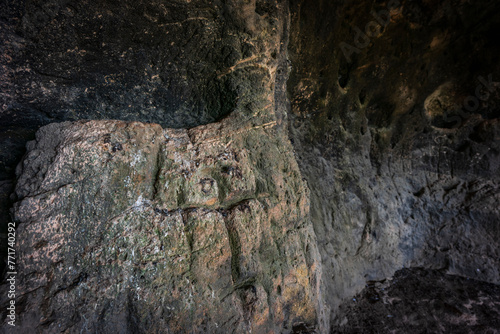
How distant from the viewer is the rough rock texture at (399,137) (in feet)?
8.35

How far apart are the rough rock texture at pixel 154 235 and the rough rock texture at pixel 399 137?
3.30ft

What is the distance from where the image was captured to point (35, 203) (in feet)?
4.24

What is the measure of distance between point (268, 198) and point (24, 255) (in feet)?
4.54

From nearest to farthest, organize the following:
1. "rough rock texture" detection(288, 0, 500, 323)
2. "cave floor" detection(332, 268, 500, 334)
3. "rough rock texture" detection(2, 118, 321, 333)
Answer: "rough rock texture" detection(2, 118, 321, 333), "cave floor" detection(332, 268, 500, 334), "rough rock texture" detection(288, 0, 500, 323)

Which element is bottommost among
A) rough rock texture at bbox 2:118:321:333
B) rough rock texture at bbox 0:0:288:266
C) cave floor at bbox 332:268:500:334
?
cave floor at bbox 332:268:500:334

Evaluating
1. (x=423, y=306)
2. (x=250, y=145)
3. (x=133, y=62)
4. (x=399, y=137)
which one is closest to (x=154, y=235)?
(x=250, y=145)

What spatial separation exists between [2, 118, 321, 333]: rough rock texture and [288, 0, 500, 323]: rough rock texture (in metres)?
1.01

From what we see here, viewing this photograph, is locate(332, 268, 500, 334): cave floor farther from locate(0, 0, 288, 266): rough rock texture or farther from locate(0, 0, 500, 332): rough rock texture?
locate(0, 0, 288, 266): rough rock texture

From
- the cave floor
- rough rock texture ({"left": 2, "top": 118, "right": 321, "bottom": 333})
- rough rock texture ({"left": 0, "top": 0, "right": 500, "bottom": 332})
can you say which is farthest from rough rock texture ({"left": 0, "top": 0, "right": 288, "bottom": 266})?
the cave floor

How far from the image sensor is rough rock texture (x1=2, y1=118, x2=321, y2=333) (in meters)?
1.26

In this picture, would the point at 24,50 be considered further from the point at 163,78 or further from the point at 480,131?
the point at 480,131

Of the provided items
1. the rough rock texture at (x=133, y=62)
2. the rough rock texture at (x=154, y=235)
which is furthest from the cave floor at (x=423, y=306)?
the rough rock texture at (x=133, y=62)

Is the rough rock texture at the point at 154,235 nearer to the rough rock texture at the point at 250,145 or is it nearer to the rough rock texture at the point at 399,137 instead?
the rough rock texture at the point at 250,145

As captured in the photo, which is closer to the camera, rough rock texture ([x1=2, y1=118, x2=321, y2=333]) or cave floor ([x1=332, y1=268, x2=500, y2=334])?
rough rock texture ([x1=2, y1=118, x2=321, y2=333])
